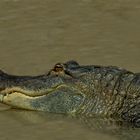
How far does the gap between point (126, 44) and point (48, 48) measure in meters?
1.47

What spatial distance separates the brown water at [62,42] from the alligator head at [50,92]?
147mm

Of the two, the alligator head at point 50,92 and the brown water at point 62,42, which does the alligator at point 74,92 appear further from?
the brown water at point 62,42

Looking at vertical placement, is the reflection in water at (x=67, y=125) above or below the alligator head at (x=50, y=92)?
below

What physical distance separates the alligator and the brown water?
0.60ft

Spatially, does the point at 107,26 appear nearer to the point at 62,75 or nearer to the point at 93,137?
the point at 62,75

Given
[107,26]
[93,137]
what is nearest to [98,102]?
[93,137]

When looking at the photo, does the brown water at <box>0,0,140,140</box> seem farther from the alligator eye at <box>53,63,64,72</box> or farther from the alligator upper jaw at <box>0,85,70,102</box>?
the alligator eye at <box>53,63,64,72</box>

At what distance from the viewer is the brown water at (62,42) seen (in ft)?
29.0

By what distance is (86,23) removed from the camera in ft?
45.0

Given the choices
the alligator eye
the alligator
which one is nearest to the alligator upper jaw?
the alligator

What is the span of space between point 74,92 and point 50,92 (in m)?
0.34

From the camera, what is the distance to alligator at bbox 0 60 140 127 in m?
9.35

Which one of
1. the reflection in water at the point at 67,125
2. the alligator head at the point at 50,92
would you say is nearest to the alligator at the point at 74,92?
the alligator head at the point at 50,92

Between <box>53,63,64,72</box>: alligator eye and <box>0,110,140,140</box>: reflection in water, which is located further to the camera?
<box>53,63,64,72</box>: alligator eye
